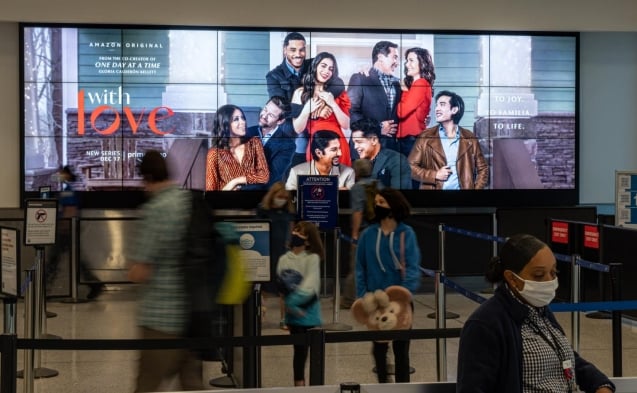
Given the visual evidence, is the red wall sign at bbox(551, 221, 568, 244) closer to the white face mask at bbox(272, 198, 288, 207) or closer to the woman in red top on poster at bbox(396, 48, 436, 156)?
the white face mask at bbox(272, 198, 288, 207)

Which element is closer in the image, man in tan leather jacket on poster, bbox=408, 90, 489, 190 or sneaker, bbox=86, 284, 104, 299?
sneaker, bbox=86, 284, 104, 299

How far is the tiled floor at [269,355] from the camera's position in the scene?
9406 mm

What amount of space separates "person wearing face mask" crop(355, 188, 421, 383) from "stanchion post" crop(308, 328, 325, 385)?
86.3 inches

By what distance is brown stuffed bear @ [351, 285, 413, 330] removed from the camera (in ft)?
25.1

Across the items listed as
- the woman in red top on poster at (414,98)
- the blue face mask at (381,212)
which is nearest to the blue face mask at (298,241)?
the blue face mask at (381,212)

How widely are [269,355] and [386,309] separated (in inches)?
128

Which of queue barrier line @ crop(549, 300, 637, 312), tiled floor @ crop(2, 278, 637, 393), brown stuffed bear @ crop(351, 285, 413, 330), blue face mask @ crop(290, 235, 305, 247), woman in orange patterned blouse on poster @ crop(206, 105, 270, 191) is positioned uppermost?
woman in orange patterned blouse on poster @ crop(206, 105, 270, 191)

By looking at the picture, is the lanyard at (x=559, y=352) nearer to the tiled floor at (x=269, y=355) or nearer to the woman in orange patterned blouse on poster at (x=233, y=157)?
the tiled floor at (x=269, y=355)

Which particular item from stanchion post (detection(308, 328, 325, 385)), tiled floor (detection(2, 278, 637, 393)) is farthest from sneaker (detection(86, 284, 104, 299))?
stanchion post (detection(308, 328, 325, 385))

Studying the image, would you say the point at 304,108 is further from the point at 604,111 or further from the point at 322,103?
the point at 604,111

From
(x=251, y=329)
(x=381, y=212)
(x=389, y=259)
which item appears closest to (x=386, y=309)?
(x=389, y=259)

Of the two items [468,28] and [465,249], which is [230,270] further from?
[468,28]

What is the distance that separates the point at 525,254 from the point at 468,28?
64.4ft

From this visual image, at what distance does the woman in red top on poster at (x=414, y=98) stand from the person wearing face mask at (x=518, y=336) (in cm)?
1872
